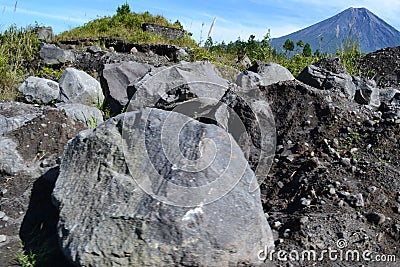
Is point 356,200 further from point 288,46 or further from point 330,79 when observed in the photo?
point 288,46

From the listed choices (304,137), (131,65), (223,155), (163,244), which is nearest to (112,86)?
(131,65)

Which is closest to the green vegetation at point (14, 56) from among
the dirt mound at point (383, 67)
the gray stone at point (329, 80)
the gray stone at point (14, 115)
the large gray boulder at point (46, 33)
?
the large gray boulder at point (46, 33)

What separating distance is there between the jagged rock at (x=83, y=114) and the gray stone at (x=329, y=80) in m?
2.45

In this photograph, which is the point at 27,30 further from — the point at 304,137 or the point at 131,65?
the point at 304,137

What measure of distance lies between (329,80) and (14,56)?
4595 mm

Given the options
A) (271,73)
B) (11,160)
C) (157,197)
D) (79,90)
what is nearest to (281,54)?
(271,73)

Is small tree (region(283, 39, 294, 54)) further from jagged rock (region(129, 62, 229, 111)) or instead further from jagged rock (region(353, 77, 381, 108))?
jagged rock (region(129, 62, 229, 111))

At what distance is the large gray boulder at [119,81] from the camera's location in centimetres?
507

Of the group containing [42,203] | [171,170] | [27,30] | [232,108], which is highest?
[27,30]

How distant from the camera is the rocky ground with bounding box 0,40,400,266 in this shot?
3.07 m

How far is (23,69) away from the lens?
22.5 ft

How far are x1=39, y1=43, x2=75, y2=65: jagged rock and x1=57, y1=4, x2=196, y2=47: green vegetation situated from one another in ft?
10.6

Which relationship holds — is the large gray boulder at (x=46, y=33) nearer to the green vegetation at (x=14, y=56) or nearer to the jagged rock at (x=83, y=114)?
the green vegetation at (x=14, y=56)

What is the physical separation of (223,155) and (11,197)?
1685mm
